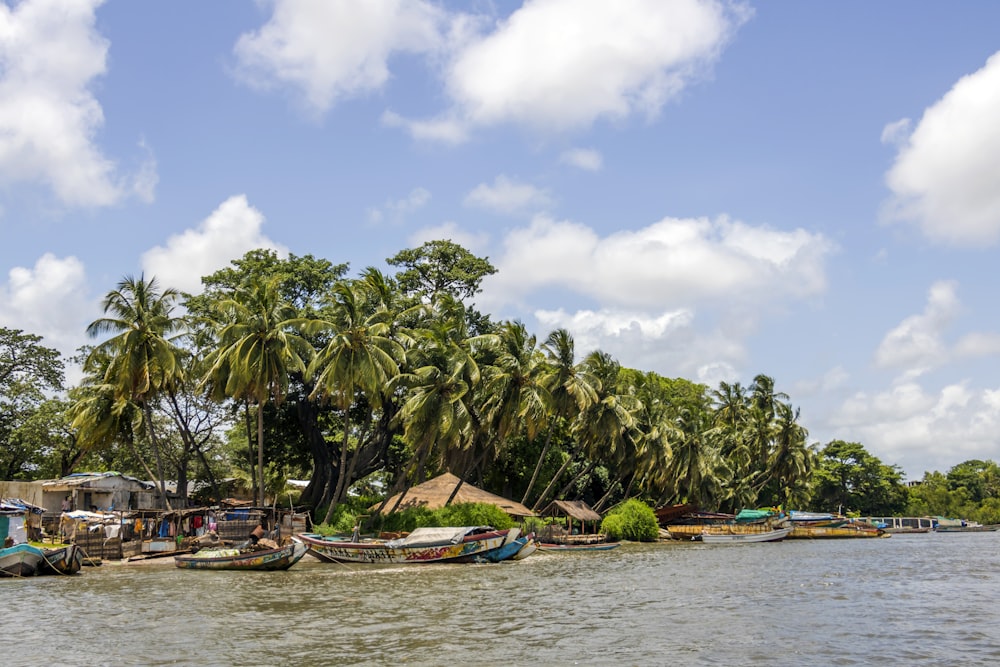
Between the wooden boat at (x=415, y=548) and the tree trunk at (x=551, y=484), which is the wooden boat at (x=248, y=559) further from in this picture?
the tree trunk at (x=551, y=484)

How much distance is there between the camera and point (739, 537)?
182 ft

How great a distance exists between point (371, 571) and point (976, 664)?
20473 mm

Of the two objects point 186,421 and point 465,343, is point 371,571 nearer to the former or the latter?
→ point 465,343

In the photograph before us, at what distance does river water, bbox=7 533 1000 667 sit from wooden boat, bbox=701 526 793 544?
2315cm

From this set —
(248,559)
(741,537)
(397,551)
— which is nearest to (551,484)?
(741,537)

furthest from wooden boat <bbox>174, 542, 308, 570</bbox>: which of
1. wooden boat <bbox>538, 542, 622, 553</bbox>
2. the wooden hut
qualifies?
the wooden hut

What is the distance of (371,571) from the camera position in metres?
29.8

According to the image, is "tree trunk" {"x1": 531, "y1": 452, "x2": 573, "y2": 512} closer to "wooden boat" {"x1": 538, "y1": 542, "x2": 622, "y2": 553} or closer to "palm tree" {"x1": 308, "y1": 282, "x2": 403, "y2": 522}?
"wooden boat" {"x1": 538, "y1": 542, "x2": 622, "y2": 553}

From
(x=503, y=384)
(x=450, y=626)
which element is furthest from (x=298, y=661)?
(x=503, y=384)

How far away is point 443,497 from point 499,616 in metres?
23.3

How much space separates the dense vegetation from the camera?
129 feet

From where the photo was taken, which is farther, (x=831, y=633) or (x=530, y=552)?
(x=530, y=552)

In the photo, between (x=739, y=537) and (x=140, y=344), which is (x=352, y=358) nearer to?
(x=140, y=344)

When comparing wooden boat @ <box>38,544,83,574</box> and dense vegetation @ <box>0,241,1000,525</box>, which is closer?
wooden boat @ <box>38,544,83,574</box>
